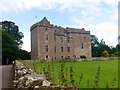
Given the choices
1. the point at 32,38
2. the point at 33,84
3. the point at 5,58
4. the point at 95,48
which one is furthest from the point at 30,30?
the point at 33,84

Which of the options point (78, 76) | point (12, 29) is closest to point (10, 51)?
point (12, 29)

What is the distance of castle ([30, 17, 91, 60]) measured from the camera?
61625 millimetres

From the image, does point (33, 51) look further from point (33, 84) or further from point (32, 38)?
point (33, 84)

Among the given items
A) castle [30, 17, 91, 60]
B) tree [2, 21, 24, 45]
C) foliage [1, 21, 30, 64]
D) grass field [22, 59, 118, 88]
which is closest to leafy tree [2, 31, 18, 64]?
→ foliage [1, 21, 30, 64]

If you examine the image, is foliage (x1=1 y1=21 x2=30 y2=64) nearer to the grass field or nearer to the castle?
the castle

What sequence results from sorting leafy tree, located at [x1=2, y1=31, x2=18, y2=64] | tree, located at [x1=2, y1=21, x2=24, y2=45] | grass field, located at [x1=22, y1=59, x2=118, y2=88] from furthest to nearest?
tree, located at [x1=2, y1=21, x2=24, y2=45] → leafy tree, located at [x1=2, y1=31, x2=18, y2=64] → grass field, located at [x1=22, y1=59, x2=118, y2=88]

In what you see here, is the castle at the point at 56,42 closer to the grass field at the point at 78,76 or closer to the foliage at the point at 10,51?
the foliage at the point at 10,51

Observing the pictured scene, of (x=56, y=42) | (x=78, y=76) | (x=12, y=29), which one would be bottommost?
(x=78, y=76)

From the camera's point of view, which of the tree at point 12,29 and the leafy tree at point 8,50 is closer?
the leafy tree at point 8,50

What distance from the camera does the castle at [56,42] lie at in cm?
6162

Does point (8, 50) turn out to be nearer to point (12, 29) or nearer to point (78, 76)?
point (12, 29)

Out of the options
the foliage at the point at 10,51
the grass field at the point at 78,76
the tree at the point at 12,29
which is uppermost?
the tree at the point at 12,29

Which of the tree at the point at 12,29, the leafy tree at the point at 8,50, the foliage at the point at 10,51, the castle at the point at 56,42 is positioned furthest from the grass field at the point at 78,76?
the tree at the point at 12,29

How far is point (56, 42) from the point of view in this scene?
213ft
